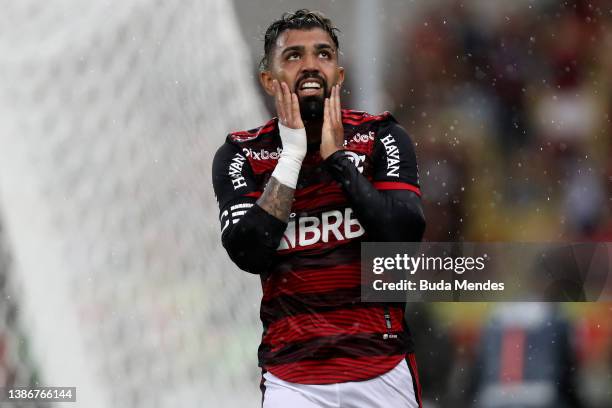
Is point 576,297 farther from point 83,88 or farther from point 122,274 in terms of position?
point 83,88

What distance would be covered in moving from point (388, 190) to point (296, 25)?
1.39ft

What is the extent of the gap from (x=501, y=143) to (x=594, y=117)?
0.52 meters

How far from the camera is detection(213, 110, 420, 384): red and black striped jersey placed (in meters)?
2.06

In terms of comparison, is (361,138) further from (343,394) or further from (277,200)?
(343,394)

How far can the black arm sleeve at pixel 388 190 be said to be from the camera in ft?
6.67

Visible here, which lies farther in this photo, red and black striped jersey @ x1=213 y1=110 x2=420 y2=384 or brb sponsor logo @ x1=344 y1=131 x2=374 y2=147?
brb sponsor logo @ x1=344 y1=131 x2=374 y2=147

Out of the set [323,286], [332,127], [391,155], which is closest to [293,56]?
[332,127]

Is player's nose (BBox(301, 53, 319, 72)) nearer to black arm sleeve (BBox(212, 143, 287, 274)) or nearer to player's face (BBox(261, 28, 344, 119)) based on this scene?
player's face (BBox(261, 28, 344, 119))

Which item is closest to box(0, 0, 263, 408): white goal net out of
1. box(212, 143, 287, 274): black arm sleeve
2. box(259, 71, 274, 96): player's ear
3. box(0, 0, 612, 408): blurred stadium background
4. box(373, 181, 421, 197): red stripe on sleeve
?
box(0, 0, 612, 408): blurred stadium background

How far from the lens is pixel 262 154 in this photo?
7.35 ft

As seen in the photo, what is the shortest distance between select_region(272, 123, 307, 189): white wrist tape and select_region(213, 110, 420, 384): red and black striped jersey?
0.24 feet

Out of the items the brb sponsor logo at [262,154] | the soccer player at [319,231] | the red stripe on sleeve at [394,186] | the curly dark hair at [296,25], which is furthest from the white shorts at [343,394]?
the curly dark hair at [296,25]

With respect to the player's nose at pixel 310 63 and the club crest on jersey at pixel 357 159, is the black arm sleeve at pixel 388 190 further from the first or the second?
the player's nose at pixel 310 63

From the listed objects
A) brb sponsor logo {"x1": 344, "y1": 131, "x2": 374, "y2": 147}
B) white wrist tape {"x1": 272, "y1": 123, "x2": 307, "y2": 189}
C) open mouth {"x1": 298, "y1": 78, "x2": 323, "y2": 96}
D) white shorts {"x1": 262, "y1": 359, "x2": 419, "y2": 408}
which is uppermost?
open mouth {"x1": 298, "y1": 78, "x2": 323, "y2": 96}
